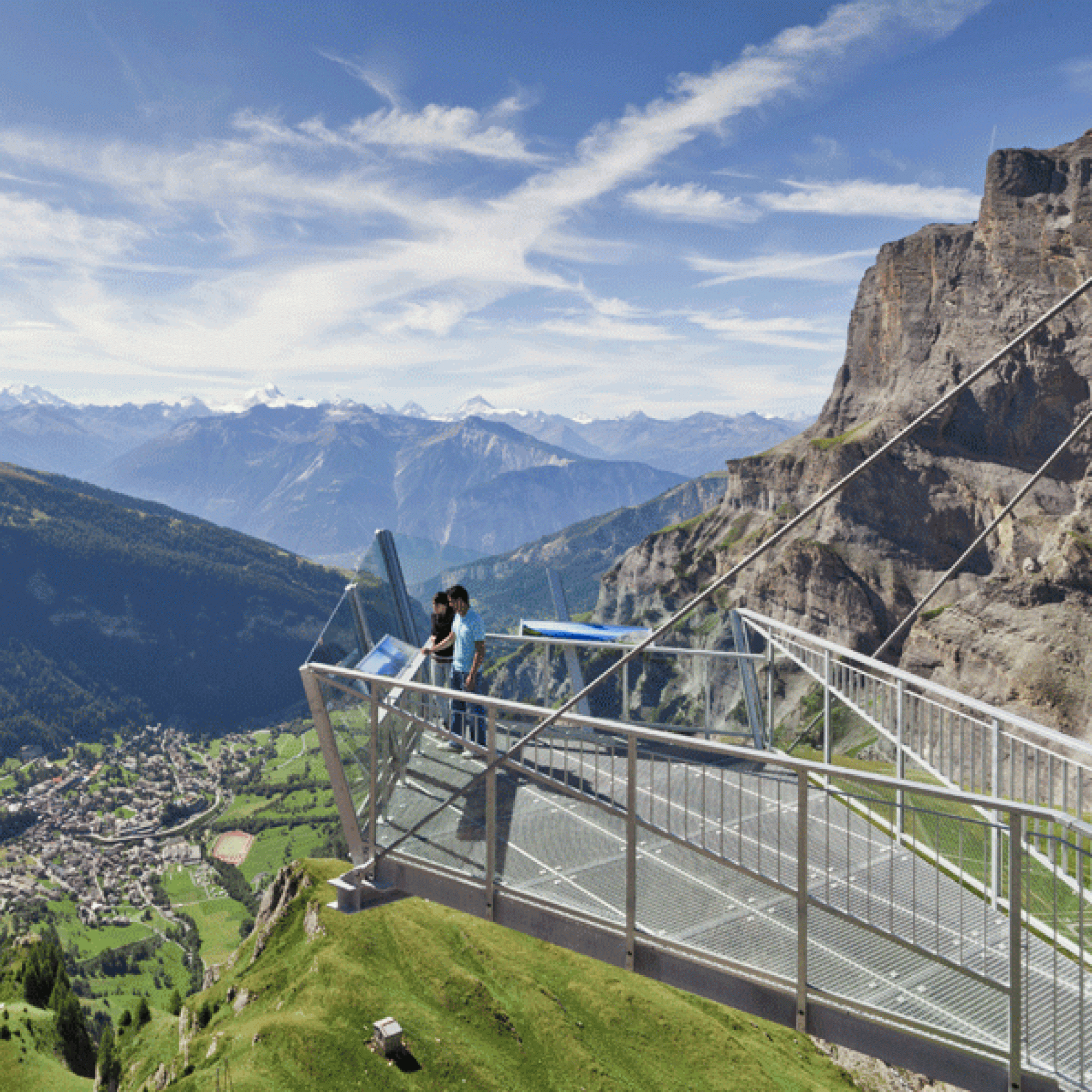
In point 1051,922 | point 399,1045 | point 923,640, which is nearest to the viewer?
point 1051,922

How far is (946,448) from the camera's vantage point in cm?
13275

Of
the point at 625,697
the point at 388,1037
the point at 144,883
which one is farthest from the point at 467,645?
the point at 144,883

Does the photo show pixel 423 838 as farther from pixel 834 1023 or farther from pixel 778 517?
pixel 778 517

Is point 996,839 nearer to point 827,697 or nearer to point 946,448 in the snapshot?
point 827,697

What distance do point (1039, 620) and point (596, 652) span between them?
91138 mm

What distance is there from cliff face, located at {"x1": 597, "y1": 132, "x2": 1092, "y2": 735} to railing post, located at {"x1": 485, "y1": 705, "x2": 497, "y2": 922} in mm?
97484

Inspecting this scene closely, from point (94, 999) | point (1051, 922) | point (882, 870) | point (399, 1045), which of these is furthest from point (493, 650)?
point (94, 999)

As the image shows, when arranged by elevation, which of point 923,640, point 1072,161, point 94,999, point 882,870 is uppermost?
point 1072,161

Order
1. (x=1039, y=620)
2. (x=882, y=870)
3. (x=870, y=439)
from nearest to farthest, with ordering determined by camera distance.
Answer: (x=882, y=870) < (x=1039, y=620) < (x=870, y=439)

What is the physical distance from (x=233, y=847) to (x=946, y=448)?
157m

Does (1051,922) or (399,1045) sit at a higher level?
(1051,922)

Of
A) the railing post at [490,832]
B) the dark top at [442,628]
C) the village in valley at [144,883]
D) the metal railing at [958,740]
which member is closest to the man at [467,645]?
the dark top at [442,628]

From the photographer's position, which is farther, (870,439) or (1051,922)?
(870,439)

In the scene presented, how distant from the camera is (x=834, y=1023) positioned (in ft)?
21.6
